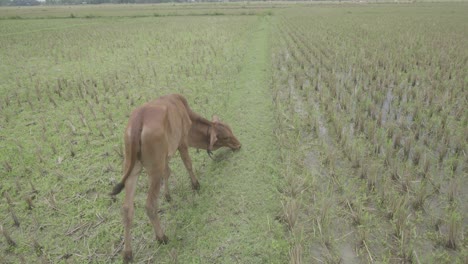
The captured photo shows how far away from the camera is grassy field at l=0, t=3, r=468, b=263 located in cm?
266

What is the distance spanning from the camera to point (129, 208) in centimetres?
248

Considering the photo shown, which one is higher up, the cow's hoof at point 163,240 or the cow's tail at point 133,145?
the cow's tail at point 133,145

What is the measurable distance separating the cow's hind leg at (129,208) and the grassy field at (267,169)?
13cm

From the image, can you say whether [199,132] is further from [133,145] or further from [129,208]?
[129,208]

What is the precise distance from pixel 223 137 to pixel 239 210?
1.27 m

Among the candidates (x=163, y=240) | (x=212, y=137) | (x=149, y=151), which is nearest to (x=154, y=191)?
(x=149, y=151)

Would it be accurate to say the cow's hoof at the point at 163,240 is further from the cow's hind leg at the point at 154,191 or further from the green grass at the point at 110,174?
the cow's hind leg at the point at 154,191

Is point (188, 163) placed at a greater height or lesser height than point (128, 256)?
greater

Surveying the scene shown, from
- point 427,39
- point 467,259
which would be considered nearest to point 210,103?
point 467,259

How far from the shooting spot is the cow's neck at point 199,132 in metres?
3.80

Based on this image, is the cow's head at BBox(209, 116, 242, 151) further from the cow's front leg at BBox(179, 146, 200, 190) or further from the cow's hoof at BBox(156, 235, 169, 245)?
the cow's hoof at BBox(156, 235, 169, 245)

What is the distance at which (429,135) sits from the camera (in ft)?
13.9

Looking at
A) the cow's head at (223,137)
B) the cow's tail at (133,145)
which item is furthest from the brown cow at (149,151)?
the cow's head at (223,137)

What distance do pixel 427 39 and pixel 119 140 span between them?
12.6 metres
